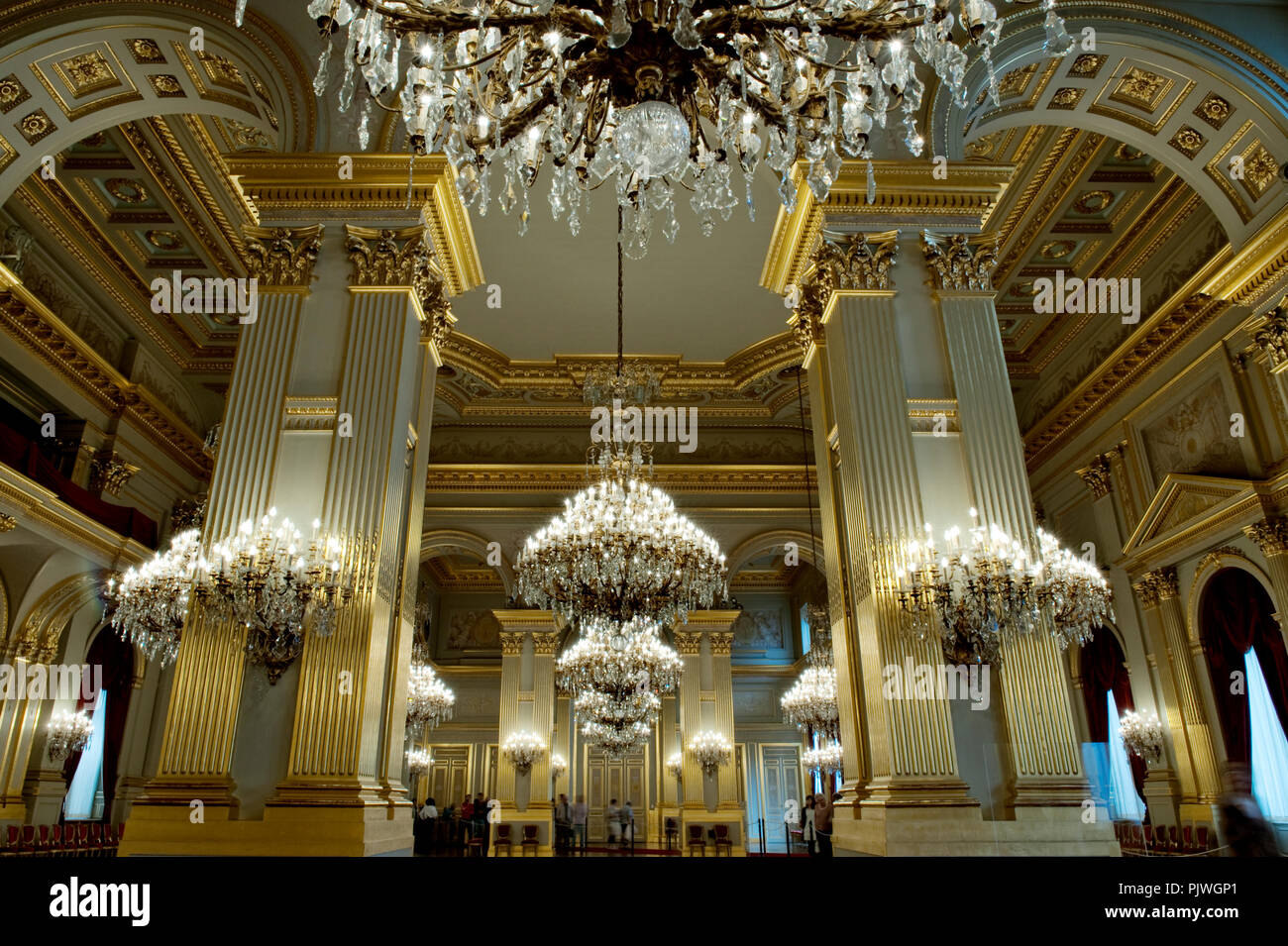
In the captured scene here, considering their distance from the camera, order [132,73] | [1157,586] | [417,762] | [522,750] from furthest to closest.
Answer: [417,762]
[522,750]
[1157,586]
[132,73]

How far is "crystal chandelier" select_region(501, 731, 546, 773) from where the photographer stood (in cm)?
1303

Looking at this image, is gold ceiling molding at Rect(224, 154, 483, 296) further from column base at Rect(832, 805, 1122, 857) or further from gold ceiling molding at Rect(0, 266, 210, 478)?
column base at Rect(832, 805, 1122, 857)

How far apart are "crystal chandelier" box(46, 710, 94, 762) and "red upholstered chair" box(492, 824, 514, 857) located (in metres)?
6.27

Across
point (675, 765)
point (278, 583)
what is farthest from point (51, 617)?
point (675, 765)

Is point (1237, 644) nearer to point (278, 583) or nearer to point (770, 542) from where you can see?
point (770, 542)

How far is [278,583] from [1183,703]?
1072cm

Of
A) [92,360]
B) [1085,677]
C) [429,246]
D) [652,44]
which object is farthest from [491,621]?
[652,44]

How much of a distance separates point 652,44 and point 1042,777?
493cm

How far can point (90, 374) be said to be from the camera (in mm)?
11039

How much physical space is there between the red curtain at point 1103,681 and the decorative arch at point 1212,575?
5.63 ft

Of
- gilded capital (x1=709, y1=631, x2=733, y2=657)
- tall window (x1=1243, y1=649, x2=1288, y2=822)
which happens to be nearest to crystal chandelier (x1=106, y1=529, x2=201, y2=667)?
gilded capital (x1=709, y1=631, x2=733, y2=657)

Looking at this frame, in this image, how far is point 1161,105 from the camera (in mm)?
Answer: 7441

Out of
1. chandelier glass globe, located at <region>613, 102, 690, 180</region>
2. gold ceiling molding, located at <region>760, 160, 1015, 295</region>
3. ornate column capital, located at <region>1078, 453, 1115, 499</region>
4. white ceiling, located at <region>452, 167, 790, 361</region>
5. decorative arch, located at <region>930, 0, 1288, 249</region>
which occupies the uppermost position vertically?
white ceiling, located at <region>452, 167, 790, 361</region>

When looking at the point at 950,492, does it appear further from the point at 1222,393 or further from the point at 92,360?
the point at 92,360
